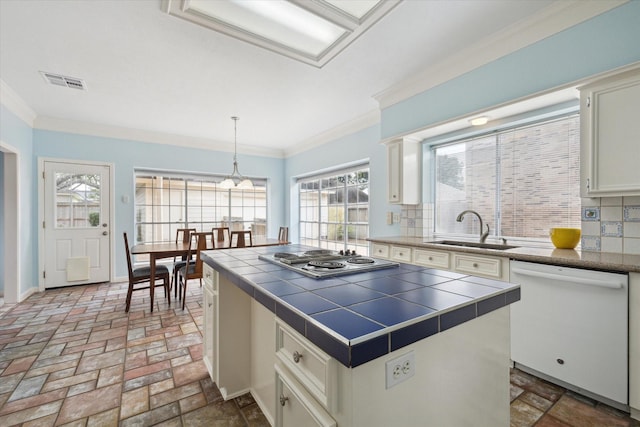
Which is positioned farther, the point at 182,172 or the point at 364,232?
the point at 182,172

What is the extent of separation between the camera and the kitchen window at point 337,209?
4672 mm

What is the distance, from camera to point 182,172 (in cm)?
541

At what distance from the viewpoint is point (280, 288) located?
114 cm

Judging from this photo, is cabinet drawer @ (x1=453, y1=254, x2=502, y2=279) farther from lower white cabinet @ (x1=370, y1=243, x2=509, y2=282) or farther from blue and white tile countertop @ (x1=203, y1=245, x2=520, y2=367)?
blue and white tile countertop @ (x1=203, y1=245, x2=520, y2=367)

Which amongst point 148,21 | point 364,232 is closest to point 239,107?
point 148,21

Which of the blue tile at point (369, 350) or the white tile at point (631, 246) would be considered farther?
the white tile at point (631, 246)

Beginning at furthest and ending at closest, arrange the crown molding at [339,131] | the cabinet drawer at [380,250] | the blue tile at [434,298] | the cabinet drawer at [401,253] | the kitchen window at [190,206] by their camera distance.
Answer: the kitchen window at [190,206]
the crown molding at [339,131]
the cabinet drawer at [380,250]
the cabinet drawer at [401,253]
the blue tile at [434,298]

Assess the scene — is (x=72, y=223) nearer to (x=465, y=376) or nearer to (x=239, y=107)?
(x=239, y=107)

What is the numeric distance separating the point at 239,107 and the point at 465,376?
379 cm

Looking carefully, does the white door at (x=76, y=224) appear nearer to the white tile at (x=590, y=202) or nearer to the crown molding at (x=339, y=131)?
the crown molding at (x=339, y=131)

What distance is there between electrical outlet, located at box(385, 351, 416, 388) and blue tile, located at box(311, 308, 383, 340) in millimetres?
145

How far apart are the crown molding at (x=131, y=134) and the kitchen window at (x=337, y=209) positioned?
153cm

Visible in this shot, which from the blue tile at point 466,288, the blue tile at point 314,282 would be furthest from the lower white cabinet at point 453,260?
the blue tile at point 314,282

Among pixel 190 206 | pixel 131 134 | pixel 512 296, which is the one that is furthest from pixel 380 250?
pixel 131 134
